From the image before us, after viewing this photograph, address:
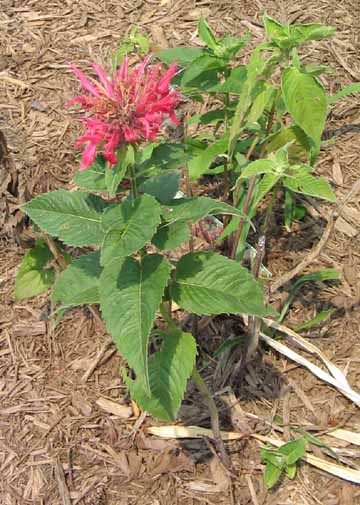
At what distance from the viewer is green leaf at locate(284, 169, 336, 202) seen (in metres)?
1.84

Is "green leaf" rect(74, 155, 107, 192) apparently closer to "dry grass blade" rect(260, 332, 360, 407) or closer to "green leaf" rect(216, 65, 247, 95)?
"green leaf" rect(216, 65, 247, 95)

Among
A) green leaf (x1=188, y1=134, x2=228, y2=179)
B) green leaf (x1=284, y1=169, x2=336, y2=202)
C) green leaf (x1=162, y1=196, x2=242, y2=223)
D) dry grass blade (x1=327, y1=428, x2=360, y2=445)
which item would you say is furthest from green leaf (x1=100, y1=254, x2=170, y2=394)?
dry grass blade (x1=327, y1=428, x2=360, y2=445)

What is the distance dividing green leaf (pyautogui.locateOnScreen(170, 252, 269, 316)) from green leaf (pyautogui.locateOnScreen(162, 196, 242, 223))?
161 mm

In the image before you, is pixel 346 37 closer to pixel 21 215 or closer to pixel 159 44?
pixel 159 44

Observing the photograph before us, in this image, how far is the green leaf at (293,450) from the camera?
2.01m

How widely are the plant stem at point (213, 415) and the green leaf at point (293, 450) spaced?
0.18 metres

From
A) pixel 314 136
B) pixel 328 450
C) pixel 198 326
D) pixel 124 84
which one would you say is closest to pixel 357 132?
pixel 314 136

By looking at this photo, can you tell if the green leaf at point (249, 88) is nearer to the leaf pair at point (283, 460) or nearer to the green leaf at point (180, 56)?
the green leaf at point (180, 56)

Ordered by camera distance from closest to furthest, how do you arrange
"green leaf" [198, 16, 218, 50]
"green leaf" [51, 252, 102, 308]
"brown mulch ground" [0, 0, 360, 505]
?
"green leaf" [51, 252, 102, 308], "brown mulch ground" [0, 0, 360, 505], "green leaf" [198, 16, 218, 50]

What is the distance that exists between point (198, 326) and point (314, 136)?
80cm

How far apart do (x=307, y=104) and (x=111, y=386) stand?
3.93ft

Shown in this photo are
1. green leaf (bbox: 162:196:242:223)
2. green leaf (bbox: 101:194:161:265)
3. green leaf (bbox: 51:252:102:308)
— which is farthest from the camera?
green leaf (bbox: 51:252:102:308)

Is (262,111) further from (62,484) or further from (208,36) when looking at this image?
(62,484)

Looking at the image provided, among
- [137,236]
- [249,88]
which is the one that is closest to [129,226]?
[137,236]
